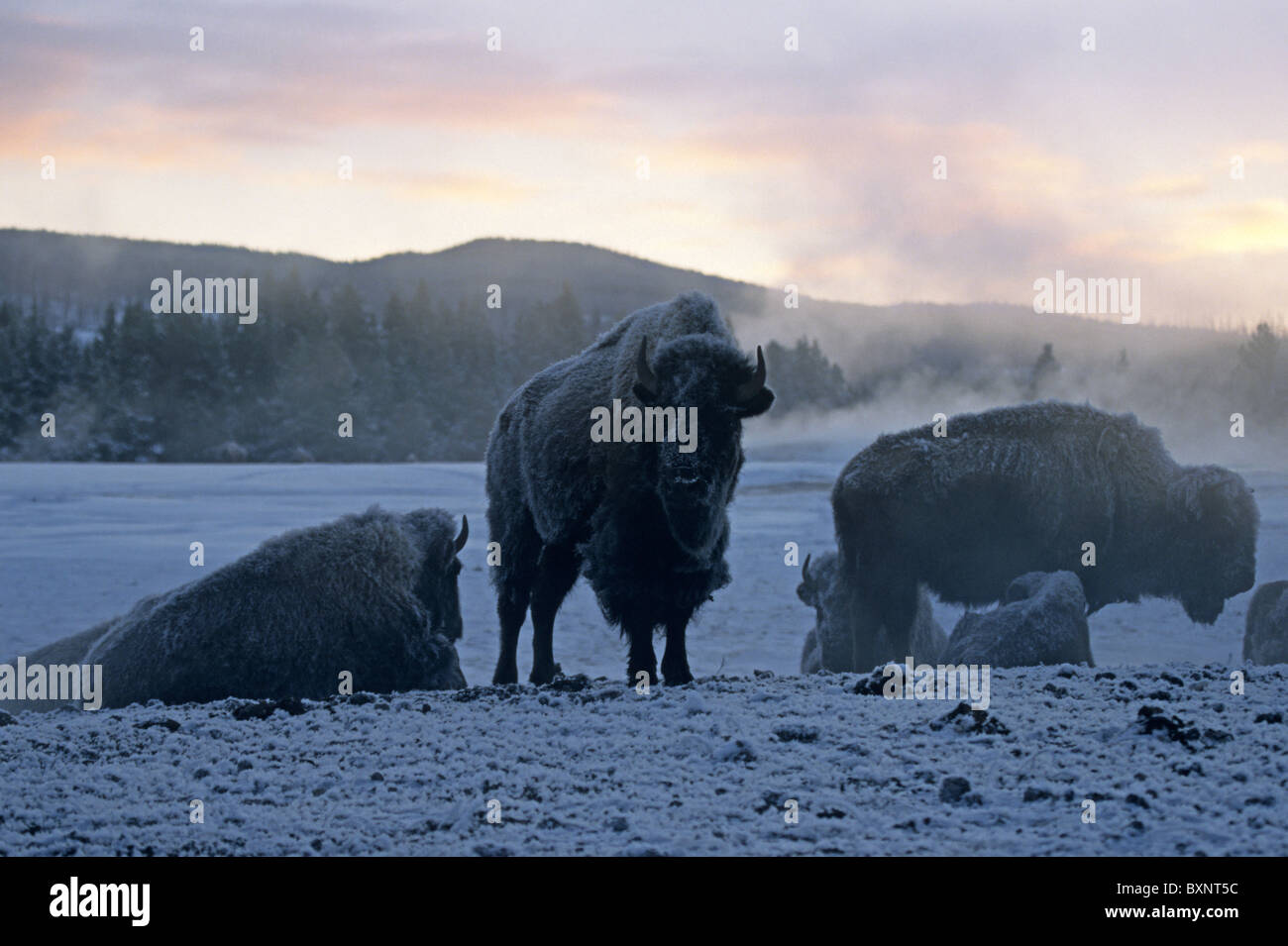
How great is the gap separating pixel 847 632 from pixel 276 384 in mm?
57053

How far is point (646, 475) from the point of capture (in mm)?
7020

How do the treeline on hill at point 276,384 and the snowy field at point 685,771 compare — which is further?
the treeline on hill at point 276,384

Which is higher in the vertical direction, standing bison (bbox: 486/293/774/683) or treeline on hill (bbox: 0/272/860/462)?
treeline on hill (bbox: 0/272/860/462)

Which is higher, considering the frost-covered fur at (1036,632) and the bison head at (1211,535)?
the bison head at (1211,535)

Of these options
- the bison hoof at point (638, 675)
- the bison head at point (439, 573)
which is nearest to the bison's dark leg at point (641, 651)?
the bison hoof at point (638, 675)

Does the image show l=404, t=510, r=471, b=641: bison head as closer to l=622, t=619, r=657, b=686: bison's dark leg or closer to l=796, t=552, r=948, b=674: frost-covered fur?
l=622, t=619, r=657, b=686: bison's dark leg

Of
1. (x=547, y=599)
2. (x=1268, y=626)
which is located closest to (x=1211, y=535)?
(x=1268, y=626)

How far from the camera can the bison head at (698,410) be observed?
6.62 m

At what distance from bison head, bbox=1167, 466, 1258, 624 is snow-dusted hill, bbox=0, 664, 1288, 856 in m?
4.14

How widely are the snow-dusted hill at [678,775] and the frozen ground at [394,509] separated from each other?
6181 millimetres

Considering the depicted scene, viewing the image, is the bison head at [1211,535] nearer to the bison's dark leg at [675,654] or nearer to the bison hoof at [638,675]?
the bison's dark leg at [675,654]

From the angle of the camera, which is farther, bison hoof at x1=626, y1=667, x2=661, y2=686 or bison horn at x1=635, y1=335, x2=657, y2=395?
bison hoof at x1=626, y1=667, x2=661, y2=686

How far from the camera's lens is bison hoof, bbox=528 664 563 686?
27.6ft

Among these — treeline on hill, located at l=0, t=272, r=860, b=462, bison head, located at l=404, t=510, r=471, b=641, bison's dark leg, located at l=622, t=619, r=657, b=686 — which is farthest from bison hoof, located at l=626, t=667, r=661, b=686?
treeline on hill, located at l=0, t=272, r=860, b=462
